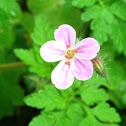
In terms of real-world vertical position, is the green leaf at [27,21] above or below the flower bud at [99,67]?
below

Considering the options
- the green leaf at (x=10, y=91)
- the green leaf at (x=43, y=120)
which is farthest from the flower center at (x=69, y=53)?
the green leaf at (x=10, y=91)

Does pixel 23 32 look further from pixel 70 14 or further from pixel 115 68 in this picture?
pixel 115 68

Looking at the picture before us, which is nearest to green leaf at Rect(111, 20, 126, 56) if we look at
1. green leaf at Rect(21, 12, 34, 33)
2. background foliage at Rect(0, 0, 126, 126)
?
background foliage at Rect(0, 0, 126, 126)

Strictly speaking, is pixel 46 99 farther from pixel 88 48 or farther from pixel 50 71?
pixel 88 48

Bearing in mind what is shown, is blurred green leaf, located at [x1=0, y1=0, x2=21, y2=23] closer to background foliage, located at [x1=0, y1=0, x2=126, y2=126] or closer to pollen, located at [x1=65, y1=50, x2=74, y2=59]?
background foliage, located at [x1=0, y1=0, x2=126, y2=126]

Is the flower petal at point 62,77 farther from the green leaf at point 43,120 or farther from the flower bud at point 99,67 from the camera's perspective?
the green leaf at point 43,120

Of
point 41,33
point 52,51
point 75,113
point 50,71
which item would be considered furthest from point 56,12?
point 52,51
